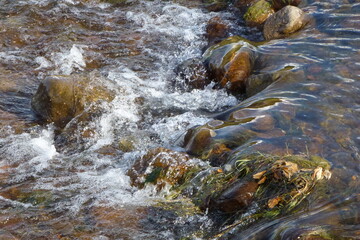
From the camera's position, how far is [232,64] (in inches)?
292

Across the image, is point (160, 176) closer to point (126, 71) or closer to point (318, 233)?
point (318, 233)

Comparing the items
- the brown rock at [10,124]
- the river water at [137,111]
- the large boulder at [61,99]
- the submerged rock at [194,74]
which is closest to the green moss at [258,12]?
the river water at [137,111]

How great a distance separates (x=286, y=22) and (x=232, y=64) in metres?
1.61

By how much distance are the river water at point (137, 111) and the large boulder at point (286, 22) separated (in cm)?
22

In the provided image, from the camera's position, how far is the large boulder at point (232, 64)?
734 cm

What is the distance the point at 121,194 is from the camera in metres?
5.07

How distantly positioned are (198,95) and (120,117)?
138cm

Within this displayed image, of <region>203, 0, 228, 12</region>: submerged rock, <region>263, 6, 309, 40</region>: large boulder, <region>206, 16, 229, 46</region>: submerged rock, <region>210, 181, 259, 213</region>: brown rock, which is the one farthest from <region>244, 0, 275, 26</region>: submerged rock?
<region>210, 181, 259, 213</region>: brown rock

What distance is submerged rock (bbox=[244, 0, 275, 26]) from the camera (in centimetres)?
944

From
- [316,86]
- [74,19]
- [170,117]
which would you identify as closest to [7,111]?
[170,117]

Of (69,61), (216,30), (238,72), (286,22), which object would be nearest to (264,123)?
(238,72)

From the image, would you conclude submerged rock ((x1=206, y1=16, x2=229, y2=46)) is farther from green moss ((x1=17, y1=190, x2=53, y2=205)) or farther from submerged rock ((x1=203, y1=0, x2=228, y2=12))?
green moss ((x1=17, y1=190, x2=53, y2=205))

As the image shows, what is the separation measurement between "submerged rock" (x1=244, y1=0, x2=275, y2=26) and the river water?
0.77 ft

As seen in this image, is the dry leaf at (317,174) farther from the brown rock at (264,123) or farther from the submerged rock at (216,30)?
the submerged rock at (216,30)
